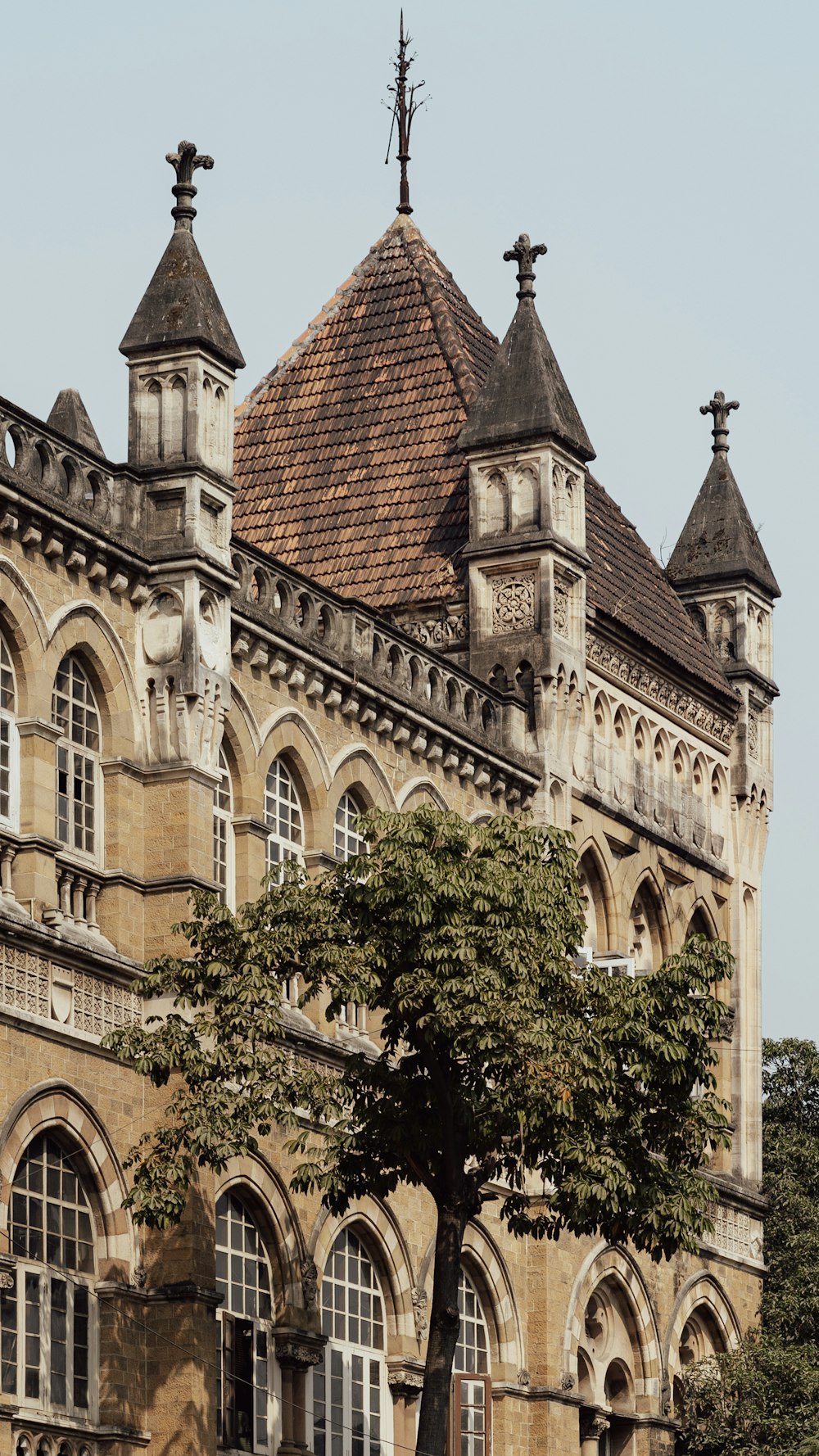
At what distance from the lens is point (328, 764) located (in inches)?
1533

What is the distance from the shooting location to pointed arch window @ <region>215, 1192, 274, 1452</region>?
1372 inches

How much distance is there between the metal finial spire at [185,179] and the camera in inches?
1433

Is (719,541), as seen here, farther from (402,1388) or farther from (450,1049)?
(450,1049)

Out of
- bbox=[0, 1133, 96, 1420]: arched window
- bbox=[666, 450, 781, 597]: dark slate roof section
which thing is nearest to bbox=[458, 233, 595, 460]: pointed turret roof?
bbox=[666, 450, 781, 597]: dark slate roof section

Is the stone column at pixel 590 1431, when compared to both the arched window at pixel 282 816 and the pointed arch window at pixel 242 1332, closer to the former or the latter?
the pointed arch window at pixel 242 1332

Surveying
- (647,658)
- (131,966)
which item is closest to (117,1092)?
(131,966)

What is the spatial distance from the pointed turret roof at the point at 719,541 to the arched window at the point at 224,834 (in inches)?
630

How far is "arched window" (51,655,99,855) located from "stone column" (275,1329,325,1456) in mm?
5973

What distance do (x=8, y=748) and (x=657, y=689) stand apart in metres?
16.9

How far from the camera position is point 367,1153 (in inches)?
1220

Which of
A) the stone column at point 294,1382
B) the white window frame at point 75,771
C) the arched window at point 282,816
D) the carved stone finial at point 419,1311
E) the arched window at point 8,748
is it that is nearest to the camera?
the arched window at point 8,748

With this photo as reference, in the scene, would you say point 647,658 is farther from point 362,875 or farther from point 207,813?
point 362,875

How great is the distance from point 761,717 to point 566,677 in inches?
314

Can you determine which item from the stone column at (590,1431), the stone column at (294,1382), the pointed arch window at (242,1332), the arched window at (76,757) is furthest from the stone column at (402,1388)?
the arched window at (76,757)
